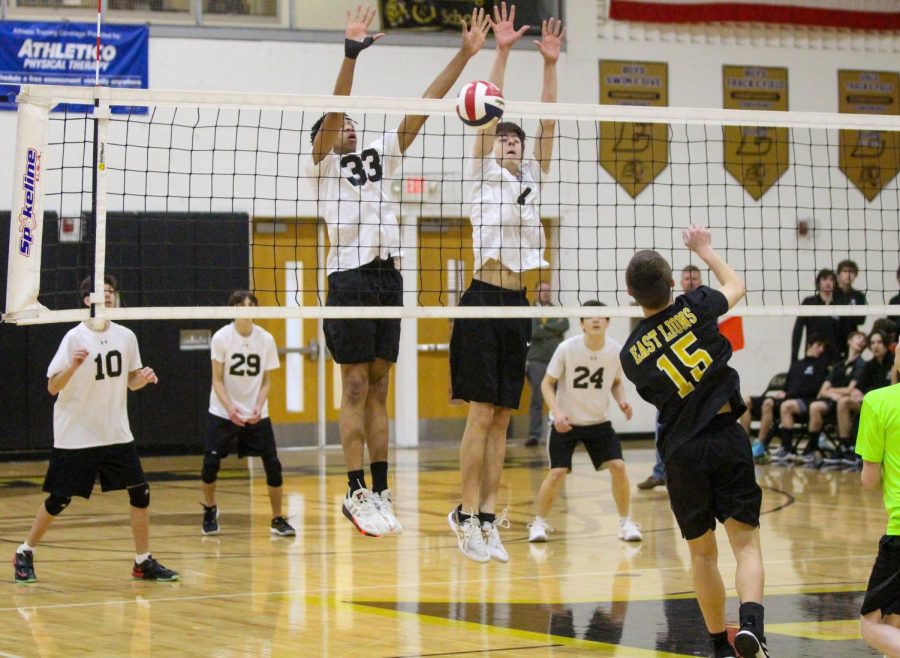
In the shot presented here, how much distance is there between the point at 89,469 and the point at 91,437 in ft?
0.74

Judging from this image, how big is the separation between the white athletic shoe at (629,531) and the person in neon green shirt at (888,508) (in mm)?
5229

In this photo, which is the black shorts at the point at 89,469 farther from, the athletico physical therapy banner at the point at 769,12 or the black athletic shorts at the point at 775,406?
the athletico physical therapy banner at the point at 769,12

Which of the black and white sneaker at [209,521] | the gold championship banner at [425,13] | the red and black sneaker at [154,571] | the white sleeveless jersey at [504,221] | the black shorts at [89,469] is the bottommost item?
the red and black sneaker at [154,571]

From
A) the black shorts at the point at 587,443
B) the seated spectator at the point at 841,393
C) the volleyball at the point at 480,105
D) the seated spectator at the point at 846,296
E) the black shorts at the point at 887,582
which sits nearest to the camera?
the black shorts at the point at 887,582

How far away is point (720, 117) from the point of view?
784 cm

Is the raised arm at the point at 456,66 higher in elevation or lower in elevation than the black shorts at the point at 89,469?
higher

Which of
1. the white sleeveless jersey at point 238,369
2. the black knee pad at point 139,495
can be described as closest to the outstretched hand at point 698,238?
the black knee pad at point 139,495

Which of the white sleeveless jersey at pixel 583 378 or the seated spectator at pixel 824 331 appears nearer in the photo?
the white sleeveless jersey at pixel 583 378

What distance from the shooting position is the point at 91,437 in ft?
29.6

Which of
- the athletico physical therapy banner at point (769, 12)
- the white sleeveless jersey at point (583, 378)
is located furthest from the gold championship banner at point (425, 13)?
the white sleeveless jersey at point (583, 378)

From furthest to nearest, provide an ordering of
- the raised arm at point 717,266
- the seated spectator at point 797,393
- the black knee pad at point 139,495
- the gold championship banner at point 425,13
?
the gold championship banner at point 425,13 < the seated spectator at point 797,393 < the black knee pad at point 139,495 < the raised arm at point 717,266

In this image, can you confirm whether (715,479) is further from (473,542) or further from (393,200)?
(393,200)

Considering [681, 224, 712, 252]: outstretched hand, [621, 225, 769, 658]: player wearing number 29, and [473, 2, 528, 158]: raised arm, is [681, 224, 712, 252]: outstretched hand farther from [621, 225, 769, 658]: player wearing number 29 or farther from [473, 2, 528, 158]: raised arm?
[473, 2, 528, 158]: raised arm

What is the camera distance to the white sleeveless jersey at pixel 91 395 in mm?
9008
